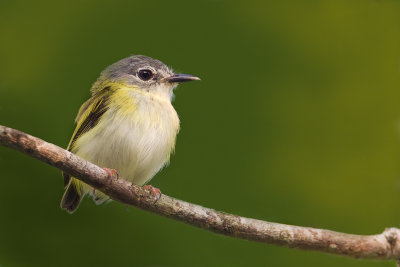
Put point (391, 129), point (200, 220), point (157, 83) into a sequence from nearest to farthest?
point (200, 220) < point (391, 129) < point (157, 83)

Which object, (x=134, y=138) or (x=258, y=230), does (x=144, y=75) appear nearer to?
(x=134, y=138)

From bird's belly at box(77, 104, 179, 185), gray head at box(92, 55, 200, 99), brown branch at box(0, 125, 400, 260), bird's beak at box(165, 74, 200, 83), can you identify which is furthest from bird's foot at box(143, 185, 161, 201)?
gray head at box(92, 55, 200, 99)

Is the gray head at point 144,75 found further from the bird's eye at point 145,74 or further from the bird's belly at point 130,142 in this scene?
the bird's belly at point 130,142

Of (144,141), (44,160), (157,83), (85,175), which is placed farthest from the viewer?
(157,83)

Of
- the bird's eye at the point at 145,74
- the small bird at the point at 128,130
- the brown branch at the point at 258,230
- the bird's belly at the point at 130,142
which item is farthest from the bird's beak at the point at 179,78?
the brown branch at the point at 258,230

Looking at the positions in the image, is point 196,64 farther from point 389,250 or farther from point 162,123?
point 389,250

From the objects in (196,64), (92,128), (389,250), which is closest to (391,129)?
(389,250)

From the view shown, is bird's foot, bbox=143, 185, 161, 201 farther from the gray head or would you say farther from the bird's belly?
the gray head

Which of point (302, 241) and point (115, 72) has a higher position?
point (115, 72)
